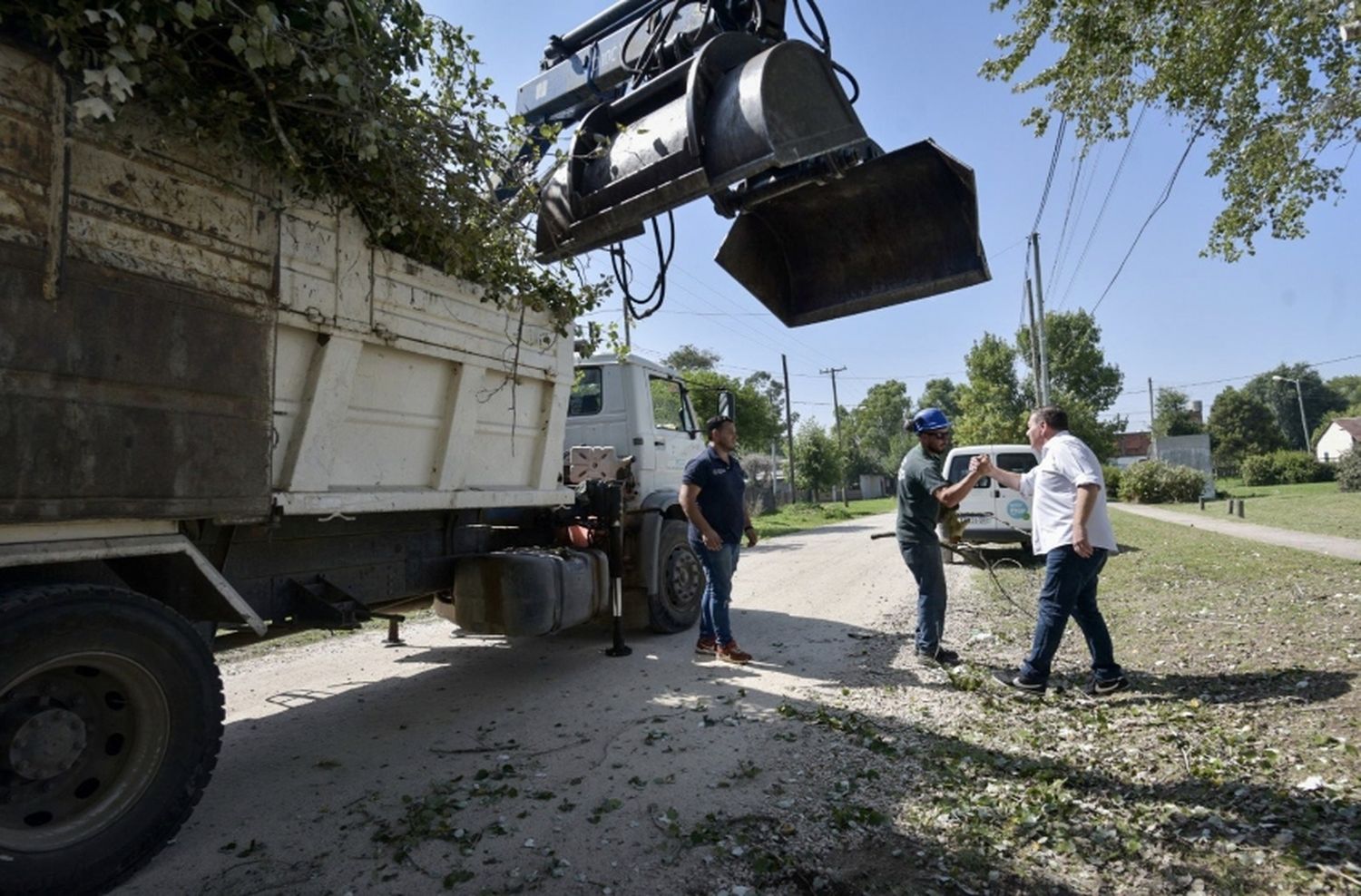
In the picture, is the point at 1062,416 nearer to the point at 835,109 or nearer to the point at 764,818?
the point at 835,109

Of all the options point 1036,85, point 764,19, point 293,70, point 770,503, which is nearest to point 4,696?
point 293,70

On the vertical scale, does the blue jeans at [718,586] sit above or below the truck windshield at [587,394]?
below

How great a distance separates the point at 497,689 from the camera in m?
5.18

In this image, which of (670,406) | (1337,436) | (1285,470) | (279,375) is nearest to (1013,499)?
(670,406)

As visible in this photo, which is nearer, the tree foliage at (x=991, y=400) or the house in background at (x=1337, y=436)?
the tree foliage at (x=991, y=400)

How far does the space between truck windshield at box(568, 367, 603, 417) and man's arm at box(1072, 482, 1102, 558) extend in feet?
13.7

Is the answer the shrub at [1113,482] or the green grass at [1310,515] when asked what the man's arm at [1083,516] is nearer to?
the green grass at [1310,515]

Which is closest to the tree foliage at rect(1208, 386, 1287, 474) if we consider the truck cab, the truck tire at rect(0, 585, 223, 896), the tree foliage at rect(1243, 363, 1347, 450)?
the tree foliage at rect(1243, 363, 1347, 450)

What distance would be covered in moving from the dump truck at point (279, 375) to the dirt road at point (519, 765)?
55 centimetres

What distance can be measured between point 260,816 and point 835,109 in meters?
4.05

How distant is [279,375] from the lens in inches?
126

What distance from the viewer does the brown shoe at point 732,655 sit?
A: 5574 millimetres

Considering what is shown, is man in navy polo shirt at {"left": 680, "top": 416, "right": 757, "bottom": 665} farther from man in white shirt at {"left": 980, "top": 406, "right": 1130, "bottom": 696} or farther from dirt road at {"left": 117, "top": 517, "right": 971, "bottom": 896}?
man in white shirt at {"left": 980, "top": 406, "right": 1130, "bottom": 696}

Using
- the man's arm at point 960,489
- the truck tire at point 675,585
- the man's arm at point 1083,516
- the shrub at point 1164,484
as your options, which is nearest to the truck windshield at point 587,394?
the truck tire at point 675,585
